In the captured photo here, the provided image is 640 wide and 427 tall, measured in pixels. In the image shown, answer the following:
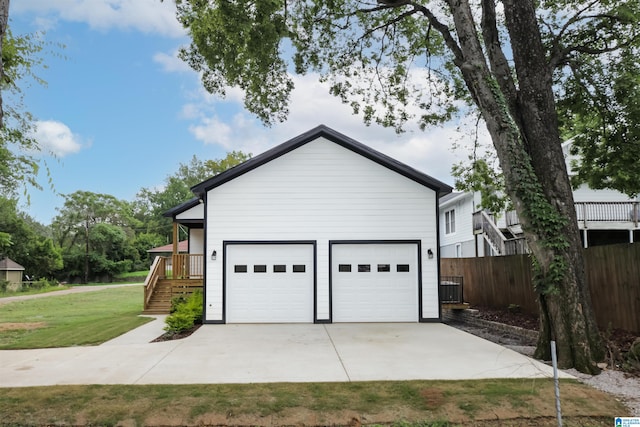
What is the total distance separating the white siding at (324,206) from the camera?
12.8 meters

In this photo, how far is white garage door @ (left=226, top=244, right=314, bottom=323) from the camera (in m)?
12.7

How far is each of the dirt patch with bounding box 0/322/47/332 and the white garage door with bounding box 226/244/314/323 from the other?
19.1 ft

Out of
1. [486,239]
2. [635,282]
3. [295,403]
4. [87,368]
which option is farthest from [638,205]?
[87,368]

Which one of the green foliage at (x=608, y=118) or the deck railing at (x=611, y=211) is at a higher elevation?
the green foliage at (x=608, y=118)

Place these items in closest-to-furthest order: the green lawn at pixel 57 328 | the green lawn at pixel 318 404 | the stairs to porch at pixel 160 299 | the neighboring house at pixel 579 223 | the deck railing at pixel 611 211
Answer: the green lawn at pixel 318 404, the green lawn at pixel 57 328, the stairs to porch at pixel 160 299, the neighboring house at pixel 579 223, the deck railing at pixel 611 211

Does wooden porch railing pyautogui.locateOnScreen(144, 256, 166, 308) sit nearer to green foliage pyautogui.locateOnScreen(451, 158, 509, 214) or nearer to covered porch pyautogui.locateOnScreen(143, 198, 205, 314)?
covered porch pyautogui.locateOnScreen(143, 198, 205, 314)

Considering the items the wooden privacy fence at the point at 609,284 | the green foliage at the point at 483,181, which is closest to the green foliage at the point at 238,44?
the green foliage at the point at 483,181

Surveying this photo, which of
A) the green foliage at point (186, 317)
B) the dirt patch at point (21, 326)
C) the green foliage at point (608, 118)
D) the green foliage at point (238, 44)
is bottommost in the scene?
the dirt patch at point (21, 326)

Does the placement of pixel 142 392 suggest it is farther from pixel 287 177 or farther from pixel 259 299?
pixel 287 177

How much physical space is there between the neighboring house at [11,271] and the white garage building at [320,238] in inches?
1237

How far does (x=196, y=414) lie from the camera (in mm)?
5195

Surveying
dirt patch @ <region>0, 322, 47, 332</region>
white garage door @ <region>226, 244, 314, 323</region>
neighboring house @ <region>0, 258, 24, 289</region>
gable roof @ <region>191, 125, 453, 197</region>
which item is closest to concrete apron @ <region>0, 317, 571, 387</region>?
white garage door @ <region>226, 244, 314, 323</region>

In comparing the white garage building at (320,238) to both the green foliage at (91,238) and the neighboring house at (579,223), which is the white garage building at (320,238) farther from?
the green foliage at (91,238)

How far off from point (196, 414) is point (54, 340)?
23.1 ft
